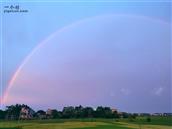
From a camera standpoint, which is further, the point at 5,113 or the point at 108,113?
the point at 5,113

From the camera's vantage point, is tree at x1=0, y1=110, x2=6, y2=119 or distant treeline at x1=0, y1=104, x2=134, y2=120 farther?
tree at x1=0, y1=110, x2=6, y2=119

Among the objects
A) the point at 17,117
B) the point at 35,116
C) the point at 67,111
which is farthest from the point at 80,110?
the point at 17,117

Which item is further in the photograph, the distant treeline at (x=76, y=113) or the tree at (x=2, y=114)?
A: the tree at (x=2, y=114)

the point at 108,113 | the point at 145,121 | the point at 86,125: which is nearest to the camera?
the point at 86,125

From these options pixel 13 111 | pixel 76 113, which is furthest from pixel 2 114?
pixel 76 113

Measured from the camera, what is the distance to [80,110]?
148 ft

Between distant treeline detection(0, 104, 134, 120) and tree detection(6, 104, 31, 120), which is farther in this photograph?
tree detection(6, 104, 31, 120)

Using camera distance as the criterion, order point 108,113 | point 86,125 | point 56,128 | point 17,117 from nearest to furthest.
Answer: point 56,128, point 86,125, point 108,113, point 17,117

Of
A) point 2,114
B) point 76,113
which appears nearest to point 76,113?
point 76,113

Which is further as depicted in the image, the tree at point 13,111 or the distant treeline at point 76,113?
the tree at point 13,111

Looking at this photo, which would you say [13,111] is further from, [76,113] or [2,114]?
[76,113]

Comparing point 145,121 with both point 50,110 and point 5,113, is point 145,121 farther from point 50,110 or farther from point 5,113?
point 5,113

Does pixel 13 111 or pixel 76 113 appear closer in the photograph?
pixel 76 113

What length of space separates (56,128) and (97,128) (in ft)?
11.6
